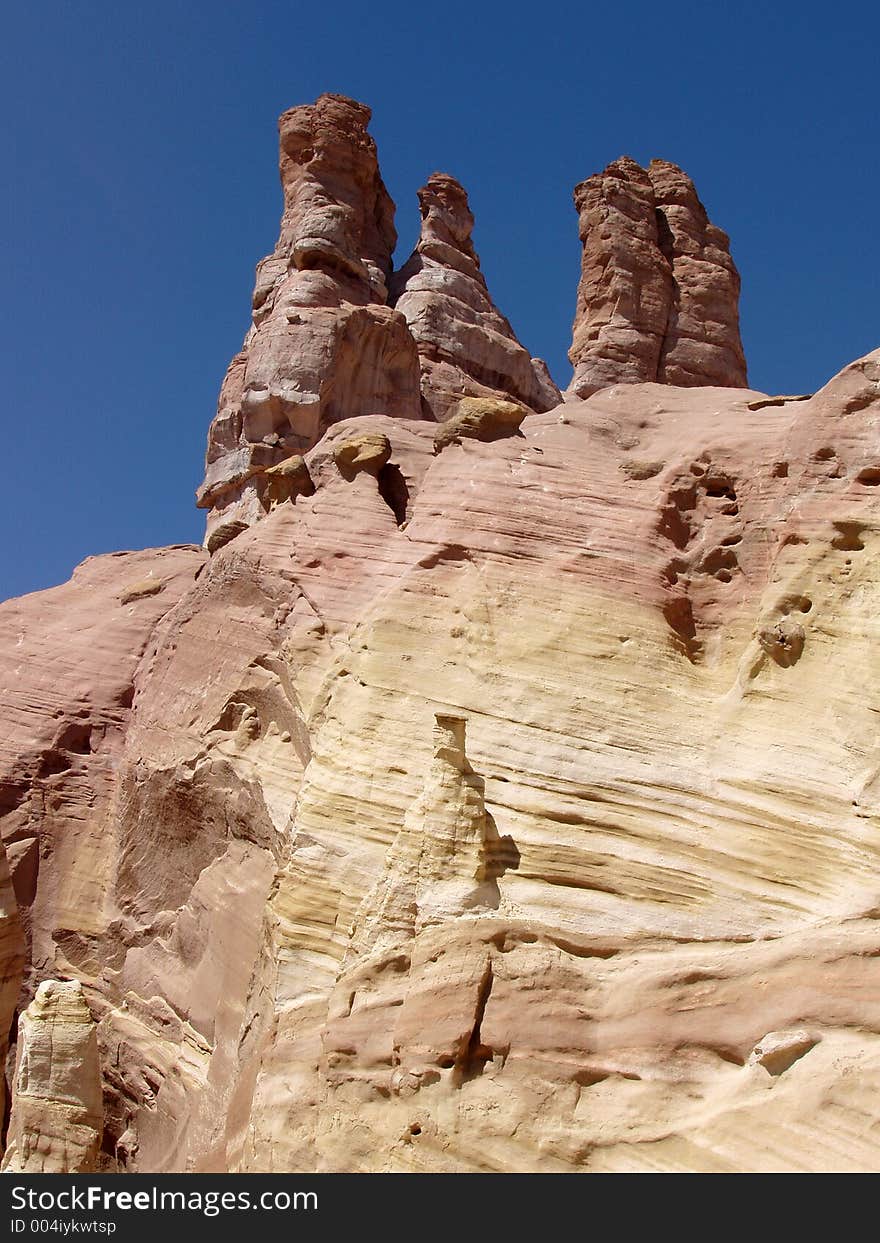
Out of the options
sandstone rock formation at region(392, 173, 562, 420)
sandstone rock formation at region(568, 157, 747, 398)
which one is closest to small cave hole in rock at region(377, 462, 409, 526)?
sandstone rock formation at region(392, 173, 562, 420)

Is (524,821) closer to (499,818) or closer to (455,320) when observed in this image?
(499,818)

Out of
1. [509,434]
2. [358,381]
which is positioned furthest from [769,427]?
[358,381]

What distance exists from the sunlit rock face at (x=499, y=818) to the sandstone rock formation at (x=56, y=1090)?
6 centimetres

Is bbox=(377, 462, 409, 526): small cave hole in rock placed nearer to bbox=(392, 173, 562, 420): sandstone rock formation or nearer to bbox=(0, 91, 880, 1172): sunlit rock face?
bbox=(0, 91, 880, 1172): sunlit rock face

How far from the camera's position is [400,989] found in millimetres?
8945

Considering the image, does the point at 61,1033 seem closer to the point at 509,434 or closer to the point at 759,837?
the point at 759,837

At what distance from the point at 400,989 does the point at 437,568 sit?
4689 millimetres

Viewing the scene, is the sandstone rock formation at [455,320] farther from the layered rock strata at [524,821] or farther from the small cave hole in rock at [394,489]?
the layered rock strata at [524,821]

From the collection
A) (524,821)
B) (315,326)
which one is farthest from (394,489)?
(315,326)

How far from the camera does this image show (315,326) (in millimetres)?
24984

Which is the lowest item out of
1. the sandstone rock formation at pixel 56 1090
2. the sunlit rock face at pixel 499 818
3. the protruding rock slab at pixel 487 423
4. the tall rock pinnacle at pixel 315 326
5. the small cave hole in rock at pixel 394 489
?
the sandstone rock formation at pixel 56 1090

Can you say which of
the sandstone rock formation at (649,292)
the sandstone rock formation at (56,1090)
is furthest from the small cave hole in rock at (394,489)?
the sandstone rock formation at (649,292)

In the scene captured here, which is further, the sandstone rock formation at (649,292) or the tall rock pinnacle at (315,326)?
the sandstone rock formation at (649,292)

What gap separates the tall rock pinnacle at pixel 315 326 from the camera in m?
24.4
